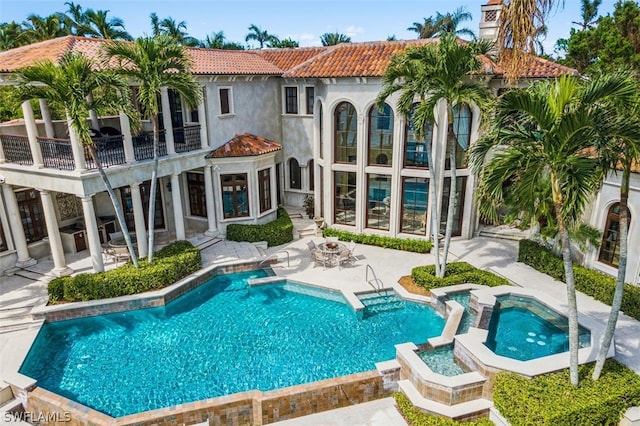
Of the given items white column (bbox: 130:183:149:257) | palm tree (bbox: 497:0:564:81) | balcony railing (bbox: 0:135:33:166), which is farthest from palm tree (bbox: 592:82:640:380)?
balcony railing (bbox: 0:135:33:166)

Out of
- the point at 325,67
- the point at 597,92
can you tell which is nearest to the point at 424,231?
the point at 325,67

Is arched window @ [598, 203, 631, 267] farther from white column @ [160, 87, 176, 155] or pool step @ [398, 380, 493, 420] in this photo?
white column @ [160, 87, 176, 155]

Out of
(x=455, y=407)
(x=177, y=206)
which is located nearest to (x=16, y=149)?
(x=177, y=206)

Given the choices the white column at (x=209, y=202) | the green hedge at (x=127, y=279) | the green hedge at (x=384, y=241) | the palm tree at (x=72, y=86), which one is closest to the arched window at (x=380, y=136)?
the green hedge at (x=384, y=241)

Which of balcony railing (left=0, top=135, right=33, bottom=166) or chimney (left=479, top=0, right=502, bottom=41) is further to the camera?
chimney (left=479, top=0, right=502, bottom=41)

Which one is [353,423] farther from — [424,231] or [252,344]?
[424,231]
